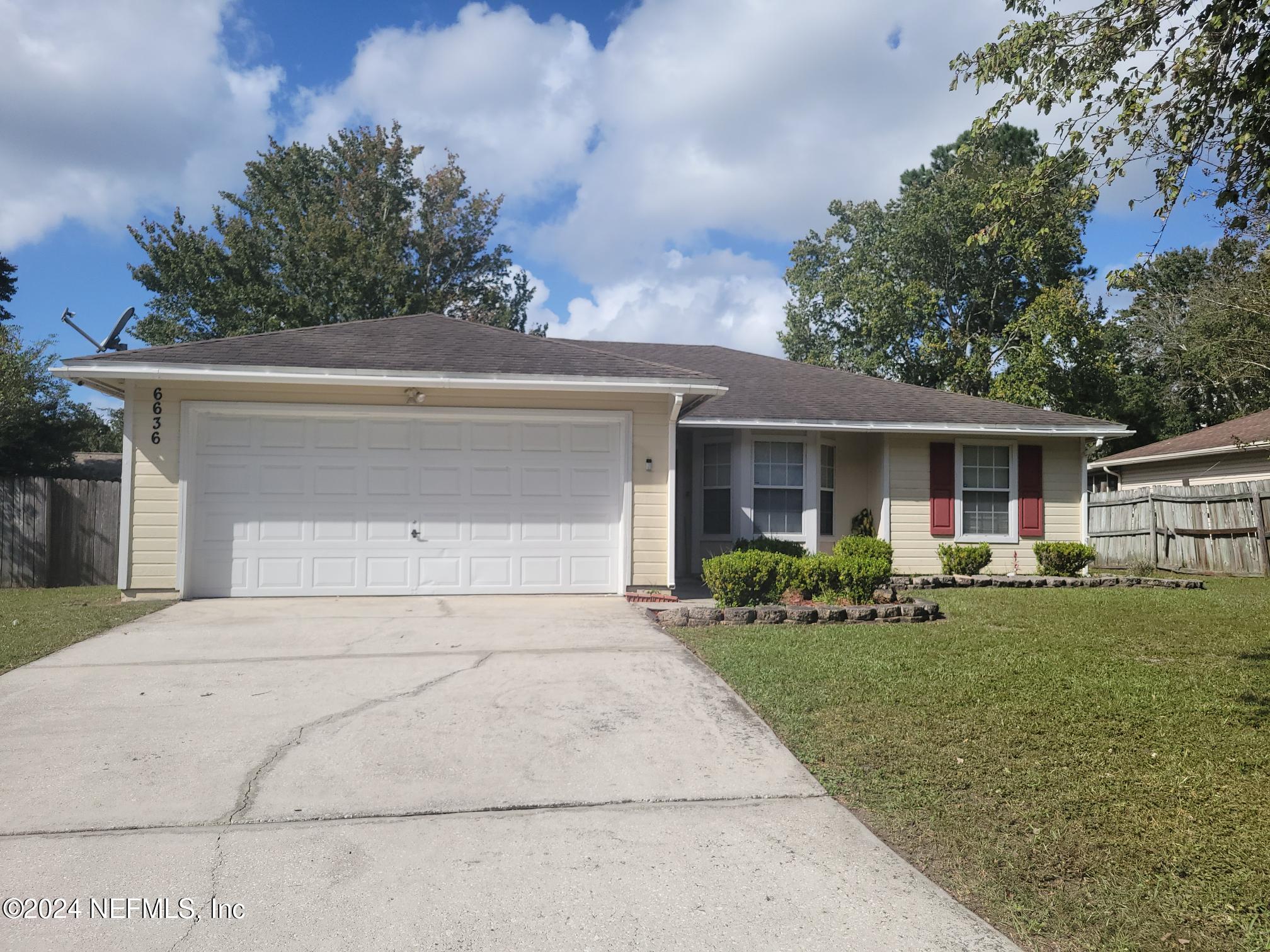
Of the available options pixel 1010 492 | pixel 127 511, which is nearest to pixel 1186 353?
pixel 1010 492

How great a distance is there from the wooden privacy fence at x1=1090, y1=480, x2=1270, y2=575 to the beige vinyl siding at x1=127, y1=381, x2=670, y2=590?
11.8 meters

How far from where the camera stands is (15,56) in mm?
13625

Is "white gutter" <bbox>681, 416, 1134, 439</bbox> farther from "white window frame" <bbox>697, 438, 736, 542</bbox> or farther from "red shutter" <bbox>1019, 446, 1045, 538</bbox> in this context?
"white window frame" <bbox>697, 438, 736, 542</bbox>

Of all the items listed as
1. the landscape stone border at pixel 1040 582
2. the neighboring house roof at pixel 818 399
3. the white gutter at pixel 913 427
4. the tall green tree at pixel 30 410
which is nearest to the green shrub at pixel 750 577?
the landscape stone border at pixel 1040 582

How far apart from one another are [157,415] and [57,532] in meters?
5.02

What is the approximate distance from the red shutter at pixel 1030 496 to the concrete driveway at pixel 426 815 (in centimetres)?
975

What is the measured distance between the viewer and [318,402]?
992 centimetres

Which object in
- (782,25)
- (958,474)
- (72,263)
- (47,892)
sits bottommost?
(47,892)

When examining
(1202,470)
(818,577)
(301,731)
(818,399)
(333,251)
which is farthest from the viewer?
(333,251)

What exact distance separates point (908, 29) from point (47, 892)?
8720 mm

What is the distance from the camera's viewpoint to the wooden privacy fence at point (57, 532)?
12766 millimetres

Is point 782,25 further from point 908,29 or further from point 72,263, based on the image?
point 72,263

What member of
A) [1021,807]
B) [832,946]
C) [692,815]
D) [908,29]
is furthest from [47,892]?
[908,29]

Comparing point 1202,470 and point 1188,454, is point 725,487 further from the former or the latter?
point 1202,470
